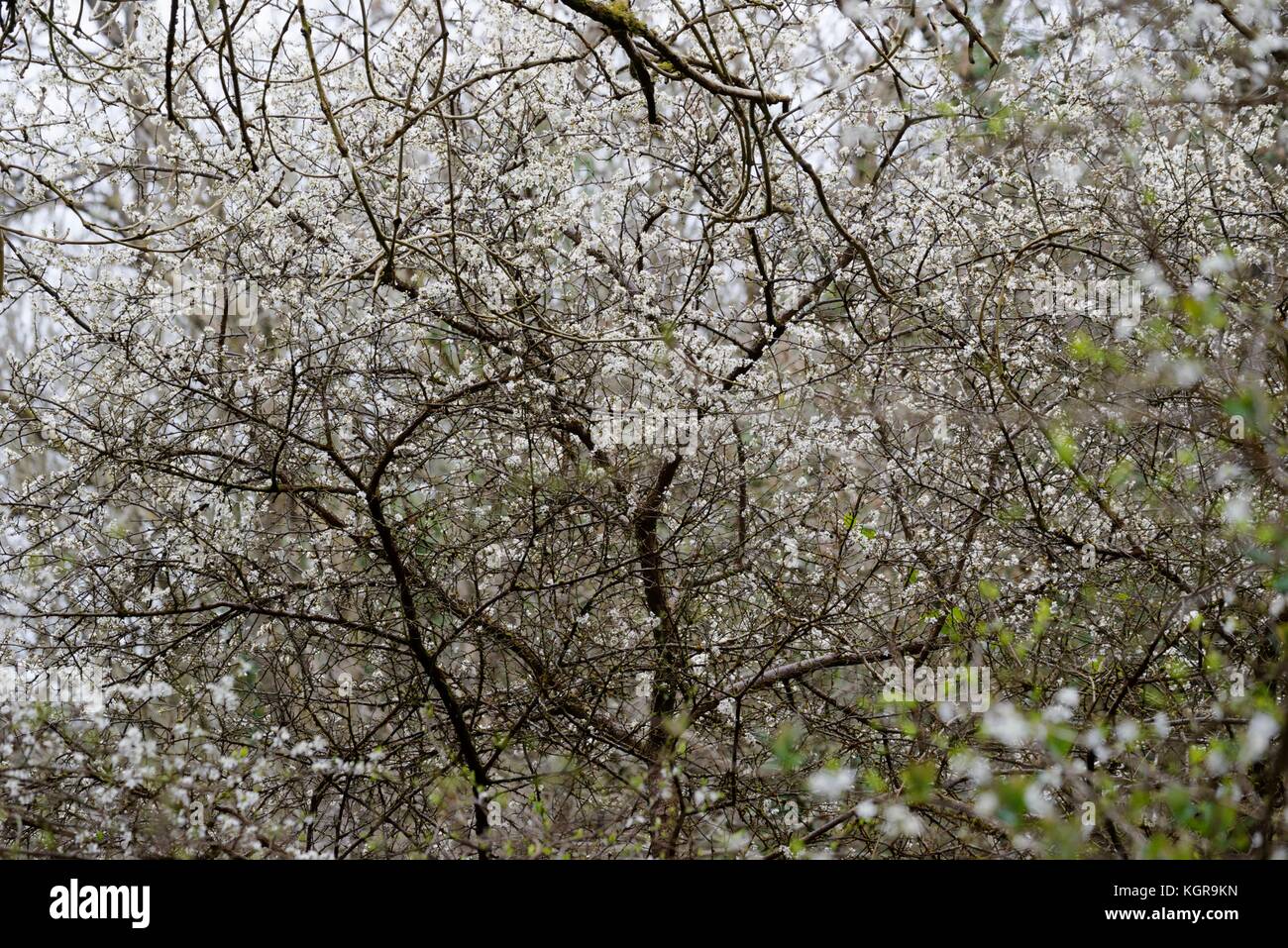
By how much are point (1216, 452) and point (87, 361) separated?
4140 mm

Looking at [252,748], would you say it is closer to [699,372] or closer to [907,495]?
[699,372]

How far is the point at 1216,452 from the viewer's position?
344 cm

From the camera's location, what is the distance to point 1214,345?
10.3 feet

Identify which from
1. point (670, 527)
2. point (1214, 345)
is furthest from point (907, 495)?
point (1214, 345)

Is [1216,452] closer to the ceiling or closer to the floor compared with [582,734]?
closer to the ceiling

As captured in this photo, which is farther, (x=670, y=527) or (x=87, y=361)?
(x=670, y=527)

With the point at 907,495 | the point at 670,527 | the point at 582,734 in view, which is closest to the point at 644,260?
the point at 670,527
